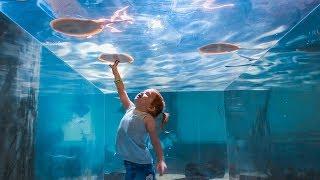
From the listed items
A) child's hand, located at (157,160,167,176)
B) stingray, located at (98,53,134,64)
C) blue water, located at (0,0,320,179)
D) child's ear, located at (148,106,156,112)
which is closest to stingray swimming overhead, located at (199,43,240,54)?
blue water, located at (0,0,320,179)

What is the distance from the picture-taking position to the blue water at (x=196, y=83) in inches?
212

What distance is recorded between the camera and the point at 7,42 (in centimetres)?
567

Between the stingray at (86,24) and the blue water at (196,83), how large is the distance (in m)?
0.20

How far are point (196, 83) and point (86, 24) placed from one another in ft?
29.5

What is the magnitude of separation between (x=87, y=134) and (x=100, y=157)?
3382mm

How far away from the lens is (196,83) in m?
13.9

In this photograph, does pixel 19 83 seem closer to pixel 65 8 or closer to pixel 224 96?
pixel 65 8

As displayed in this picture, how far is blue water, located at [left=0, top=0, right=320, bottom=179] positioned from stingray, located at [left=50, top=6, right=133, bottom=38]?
0.66 feet

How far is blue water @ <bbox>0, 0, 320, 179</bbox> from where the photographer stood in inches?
212

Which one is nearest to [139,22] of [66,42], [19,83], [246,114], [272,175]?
[66,42]

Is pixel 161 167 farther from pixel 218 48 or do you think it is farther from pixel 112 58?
pixel 112 58

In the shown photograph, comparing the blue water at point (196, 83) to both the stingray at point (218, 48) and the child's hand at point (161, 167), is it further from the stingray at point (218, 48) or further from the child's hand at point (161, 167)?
the child's hand at point (161, 167)

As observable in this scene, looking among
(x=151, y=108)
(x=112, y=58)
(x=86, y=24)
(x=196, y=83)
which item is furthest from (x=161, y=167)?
(x=196, y=83)

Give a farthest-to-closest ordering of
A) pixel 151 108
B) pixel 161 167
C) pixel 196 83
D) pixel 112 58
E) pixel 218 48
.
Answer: pixel 196 83 < pixel 112 58 < pixel 218 48 < pixel 151 108 < pixel 161 167
